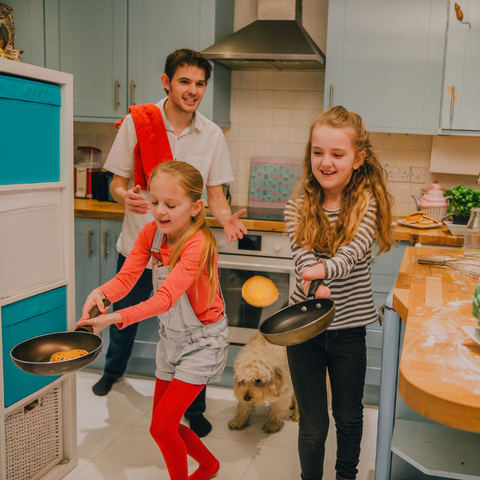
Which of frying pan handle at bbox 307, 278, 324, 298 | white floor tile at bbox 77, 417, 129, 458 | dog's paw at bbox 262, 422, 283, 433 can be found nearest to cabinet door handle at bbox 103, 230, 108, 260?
white floor tile at bbox 77, 417, 129, 458

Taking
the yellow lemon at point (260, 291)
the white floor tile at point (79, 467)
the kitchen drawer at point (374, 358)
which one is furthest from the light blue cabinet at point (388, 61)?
the white floor tile at point (79, 467)

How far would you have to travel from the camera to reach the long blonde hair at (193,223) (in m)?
1.48

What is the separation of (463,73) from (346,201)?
149 cm

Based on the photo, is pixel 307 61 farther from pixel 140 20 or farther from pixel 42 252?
pixel 42 252

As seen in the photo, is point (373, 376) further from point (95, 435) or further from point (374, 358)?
point (95, 435)

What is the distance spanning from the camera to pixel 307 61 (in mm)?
2596

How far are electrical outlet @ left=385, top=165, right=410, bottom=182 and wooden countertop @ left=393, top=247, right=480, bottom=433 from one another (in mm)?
1709

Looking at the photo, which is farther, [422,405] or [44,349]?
[44,349]

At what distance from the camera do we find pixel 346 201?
1451mm

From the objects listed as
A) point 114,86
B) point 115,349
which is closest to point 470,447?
point 115,349

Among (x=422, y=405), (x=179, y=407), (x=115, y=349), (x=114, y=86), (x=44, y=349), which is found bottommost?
(x=115, y=349)

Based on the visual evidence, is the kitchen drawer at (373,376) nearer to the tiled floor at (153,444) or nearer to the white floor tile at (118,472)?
the tiled floor at (153,444)

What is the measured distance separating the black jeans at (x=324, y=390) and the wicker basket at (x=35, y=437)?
87 centimetres

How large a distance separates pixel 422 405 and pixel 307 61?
2.21 metres
